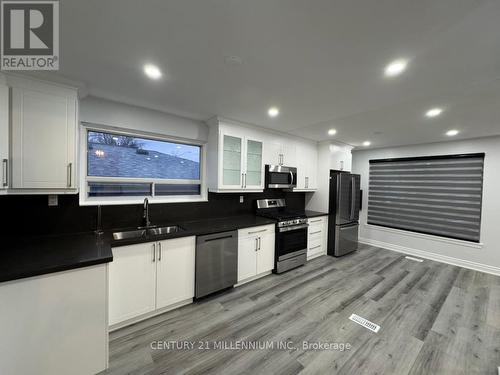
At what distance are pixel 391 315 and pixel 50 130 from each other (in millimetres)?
4173

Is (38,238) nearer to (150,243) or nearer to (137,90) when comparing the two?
(150,243)

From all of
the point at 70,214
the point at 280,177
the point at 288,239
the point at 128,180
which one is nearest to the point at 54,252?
the point at 70,214

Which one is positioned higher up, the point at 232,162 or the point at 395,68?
the point at 395,68

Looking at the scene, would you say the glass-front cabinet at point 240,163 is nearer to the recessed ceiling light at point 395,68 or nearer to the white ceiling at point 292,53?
the white ceiling at point 292,53

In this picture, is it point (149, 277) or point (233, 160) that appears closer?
point (149, 277)

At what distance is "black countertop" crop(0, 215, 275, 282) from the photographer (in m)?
1.34

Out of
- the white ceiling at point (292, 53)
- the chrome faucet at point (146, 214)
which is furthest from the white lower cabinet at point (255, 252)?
the white ceiling at point (292, 53)

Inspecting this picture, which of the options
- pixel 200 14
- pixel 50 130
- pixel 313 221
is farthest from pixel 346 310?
pixel 50 130

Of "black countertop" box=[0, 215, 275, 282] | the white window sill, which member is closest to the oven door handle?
"black countertop" box=[0, 215, 275, 282]

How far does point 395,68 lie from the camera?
5.28 ft

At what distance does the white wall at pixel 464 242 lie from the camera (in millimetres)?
3600

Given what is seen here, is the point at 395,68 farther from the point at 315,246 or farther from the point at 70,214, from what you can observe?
the point at 70,214

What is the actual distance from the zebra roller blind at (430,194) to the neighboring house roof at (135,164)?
182 inches

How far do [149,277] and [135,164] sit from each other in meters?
1.51
